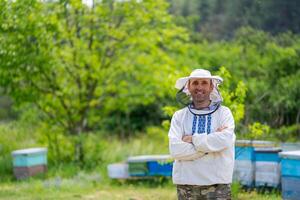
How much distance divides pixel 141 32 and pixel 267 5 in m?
7.85

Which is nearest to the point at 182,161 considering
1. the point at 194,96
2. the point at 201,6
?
the point at 194,96

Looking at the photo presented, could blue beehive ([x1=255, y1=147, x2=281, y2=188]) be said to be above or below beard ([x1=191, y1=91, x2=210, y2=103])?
below

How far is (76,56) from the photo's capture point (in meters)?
12.1

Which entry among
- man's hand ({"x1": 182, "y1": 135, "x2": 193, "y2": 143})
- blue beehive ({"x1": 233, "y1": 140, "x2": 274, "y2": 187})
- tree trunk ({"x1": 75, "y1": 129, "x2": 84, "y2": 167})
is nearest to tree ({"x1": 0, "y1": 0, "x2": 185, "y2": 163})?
tree trunk ({"x1": 75, "y1": 129, "x2": 84, "y2": 167})

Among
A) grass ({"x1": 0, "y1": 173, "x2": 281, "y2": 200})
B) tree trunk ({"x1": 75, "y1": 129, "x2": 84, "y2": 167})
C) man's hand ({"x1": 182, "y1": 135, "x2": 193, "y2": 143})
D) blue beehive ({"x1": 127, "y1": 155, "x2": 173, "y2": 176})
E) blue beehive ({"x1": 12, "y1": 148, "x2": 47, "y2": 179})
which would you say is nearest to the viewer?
man's hand ({"x1": 182, "y1": 135, "x2": 193, "y2": 143})

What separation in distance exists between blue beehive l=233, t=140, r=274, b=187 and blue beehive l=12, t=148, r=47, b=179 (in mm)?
4368

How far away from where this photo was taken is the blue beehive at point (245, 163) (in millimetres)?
8047

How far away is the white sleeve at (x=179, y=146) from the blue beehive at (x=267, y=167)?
364cm

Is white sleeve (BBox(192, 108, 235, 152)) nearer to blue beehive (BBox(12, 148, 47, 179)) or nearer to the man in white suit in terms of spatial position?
the man in white suit

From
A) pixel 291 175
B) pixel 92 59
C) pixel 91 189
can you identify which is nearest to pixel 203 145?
pixel 291 175

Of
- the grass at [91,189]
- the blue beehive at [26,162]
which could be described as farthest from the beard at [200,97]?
the blue beehive at [26,162]

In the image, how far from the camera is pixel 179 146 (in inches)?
173

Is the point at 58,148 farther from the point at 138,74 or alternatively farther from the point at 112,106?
the point at 138,74

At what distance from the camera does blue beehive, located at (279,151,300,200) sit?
6.38 metres
